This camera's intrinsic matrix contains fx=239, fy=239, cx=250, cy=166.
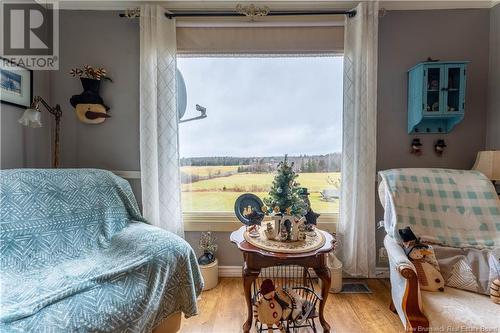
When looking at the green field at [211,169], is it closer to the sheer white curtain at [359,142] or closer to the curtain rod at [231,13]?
the sheer white curtain at [359,142]

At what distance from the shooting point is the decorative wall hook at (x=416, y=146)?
7.02 ft

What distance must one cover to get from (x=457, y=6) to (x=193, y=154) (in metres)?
2.72

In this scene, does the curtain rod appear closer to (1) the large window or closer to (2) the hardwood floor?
(1) the large window

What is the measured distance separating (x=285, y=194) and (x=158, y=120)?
1347 mm

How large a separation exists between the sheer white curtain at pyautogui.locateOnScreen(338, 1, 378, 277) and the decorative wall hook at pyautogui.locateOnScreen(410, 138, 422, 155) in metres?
0.42

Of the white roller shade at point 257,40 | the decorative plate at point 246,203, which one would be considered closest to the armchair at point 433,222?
the decorative plate at point 246,203

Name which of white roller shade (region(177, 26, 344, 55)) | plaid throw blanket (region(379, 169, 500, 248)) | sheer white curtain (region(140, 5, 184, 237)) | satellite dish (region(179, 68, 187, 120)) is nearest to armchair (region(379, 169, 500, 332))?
plaid throw blanket (region(379, 169, 500, 248))

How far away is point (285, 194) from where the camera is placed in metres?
1.41

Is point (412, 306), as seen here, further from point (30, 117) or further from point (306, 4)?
point (30, 117)

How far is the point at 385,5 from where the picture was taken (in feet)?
6.91

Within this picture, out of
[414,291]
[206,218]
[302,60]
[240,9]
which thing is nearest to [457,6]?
[302,60]

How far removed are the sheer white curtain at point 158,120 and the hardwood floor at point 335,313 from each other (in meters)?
0.69

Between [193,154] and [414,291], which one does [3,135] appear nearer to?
[193,154]

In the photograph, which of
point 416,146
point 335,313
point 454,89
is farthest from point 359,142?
point 335,313
